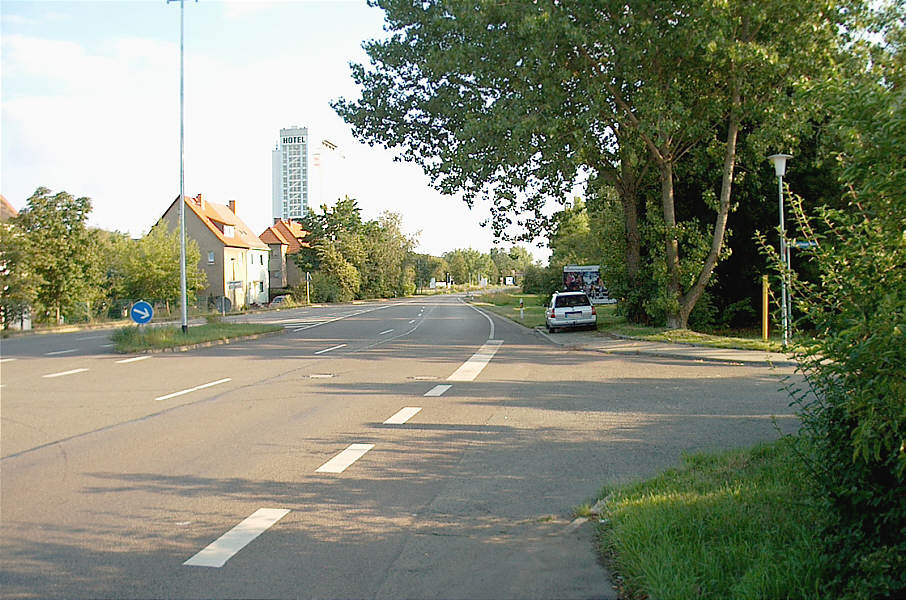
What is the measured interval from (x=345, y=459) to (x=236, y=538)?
2554 millimetres

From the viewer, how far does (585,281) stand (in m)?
57.6

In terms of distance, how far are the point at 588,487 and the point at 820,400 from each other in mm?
2500

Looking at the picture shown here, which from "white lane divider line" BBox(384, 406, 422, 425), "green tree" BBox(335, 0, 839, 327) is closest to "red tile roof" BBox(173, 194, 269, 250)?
"green tree" BBox(335, 0, 839, 327)

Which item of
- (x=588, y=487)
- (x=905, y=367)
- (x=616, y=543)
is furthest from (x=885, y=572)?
(x=588, y=487)

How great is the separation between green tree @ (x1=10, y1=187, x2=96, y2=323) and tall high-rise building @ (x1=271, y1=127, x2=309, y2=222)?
14416 centimetres

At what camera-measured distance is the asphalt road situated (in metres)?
4.71

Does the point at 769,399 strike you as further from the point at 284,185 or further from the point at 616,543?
the point at 284,185

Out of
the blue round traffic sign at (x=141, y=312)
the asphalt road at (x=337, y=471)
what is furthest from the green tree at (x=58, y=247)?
the asphalt road at (x=337, y=471)

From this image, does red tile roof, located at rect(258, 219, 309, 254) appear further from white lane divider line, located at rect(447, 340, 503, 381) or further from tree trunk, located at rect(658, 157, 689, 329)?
tree trunk, located at rect(658, 157, 689, 329)

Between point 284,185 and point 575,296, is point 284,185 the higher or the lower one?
the higher one

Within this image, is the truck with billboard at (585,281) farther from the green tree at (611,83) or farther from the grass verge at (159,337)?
the grass verge at (159,337)

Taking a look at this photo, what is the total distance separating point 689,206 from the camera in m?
27.3

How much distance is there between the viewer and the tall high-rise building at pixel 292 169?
18638cm

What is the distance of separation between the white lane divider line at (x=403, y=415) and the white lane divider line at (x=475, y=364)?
3854 mm
